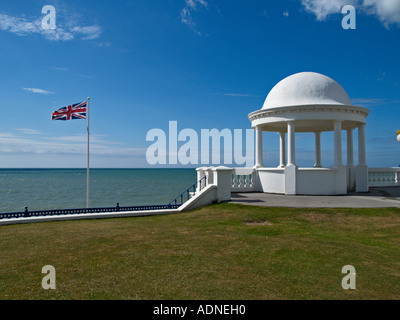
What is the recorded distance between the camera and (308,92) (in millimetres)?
19297

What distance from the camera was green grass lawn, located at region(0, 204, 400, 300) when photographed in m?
4.92

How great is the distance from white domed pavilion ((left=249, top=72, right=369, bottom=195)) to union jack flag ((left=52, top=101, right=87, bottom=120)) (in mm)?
10937

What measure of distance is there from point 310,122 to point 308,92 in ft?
6.47

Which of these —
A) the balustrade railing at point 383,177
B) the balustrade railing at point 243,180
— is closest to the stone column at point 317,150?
the balustrade railing at point 383,177

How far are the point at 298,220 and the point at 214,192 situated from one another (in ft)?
16.7

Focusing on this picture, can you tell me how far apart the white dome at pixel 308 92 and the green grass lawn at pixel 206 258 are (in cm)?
971

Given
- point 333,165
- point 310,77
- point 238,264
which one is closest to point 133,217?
point 238,264

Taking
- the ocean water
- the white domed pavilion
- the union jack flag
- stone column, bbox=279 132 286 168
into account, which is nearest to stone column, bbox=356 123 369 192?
the white domed pavilion

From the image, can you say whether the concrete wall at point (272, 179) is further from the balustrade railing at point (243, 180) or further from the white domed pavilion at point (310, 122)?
the balustrade railing at point (243, 180)

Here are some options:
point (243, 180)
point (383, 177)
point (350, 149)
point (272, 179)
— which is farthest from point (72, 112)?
point (383, 177)

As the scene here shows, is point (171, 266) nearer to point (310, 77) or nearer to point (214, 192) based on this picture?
point (214, 192)

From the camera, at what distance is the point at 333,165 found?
18484 millimetres

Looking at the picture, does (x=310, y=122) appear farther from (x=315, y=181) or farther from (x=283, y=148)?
(x=283, y=148)

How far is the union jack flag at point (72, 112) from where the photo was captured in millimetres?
16953
